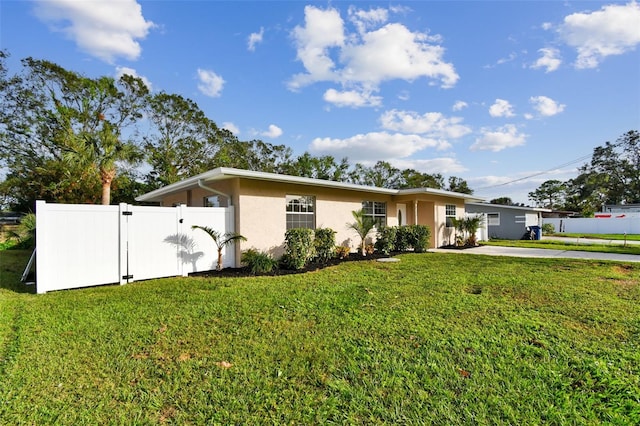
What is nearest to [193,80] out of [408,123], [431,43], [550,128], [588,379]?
[431,43]

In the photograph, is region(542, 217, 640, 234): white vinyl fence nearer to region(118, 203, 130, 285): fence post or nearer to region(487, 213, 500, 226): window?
region(487, 213, 500, 226): window

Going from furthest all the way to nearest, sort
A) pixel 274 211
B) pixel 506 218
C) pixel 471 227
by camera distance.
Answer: pixel 506 218 < pixel 471 227 < pixel 274 211

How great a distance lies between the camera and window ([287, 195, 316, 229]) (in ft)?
33.5

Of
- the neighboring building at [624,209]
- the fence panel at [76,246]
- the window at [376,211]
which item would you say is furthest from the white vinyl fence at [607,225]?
the fence panel at [76,246]

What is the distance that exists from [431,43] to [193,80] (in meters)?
9.53

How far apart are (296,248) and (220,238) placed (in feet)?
7.36

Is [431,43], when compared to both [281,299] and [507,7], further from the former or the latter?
[281,299]

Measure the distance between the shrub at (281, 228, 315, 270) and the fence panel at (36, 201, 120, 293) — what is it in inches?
170

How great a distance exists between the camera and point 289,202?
1016 centimetres

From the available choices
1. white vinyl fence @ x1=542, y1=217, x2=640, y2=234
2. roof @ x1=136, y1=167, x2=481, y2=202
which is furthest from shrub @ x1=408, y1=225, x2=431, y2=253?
white vinyl fence @ x1=542, y1=217, x2=640, y2=234

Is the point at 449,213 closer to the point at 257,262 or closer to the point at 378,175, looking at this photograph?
the point at 257,262

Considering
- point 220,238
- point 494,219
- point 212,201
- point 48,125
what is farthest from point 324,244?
point 48,125

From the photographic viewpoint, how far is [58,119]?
18.4m

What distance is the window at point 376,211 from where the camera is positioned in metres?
13.2
